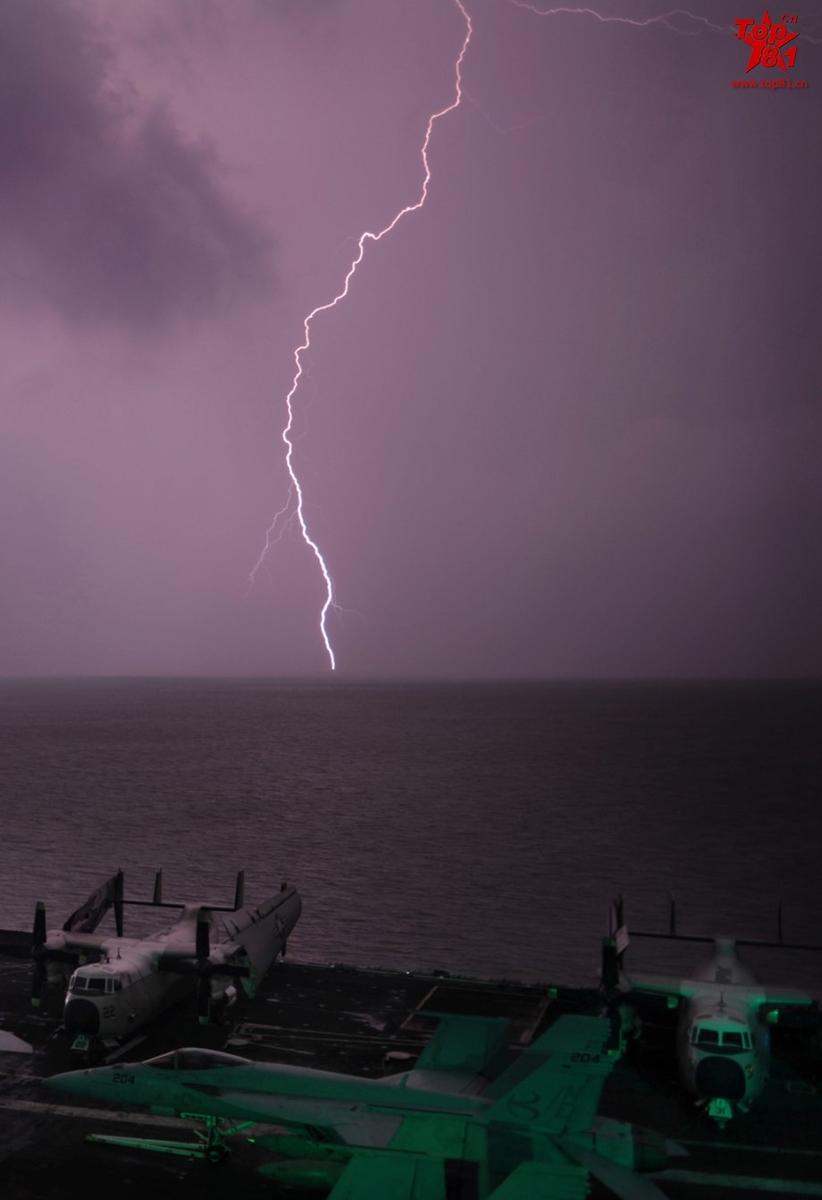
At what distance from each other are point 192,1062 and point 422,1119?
6.04 m

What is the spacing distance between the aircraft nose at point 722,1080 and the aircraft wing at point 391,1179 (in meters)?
8.53

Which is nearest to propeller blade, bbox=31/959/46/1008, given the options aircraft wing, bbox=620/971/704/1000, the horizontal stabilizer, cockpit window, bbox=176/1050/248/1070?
the horizontal stabilizer

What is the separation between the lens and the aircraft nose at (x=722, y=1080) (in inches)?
1032

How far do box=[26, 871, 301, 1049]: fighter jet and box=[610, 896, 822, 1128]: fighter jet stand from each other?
13.4m

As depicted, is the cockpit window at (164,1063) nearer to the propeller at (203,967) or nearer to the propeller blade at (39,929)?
the propeller at (203,967)

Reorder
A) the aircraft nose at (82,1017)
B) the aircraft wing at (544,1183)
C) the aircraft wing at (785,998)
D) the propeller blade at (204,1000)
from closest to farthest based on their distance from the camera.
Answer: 1. the aircraft wing at (544,1183)
2. the aircraft nose at (82,1017)
3. the aircraft wing at (785,998)
4. the propeller blade at (204,1000)

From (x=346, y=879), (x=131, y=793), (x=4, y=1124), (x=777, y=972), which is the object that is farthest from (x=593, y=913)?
(x=131, y=793)

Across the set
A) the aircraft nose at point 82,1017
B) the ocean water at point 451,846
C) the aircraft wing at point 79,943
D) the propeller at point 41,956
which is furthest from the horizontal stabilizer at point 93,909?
the ocean water at point 451,846

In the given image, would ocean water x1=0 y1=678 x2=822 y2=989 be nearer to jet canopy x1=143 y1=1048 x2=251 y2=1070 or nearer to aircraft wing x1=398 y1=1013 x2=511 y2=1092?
aircraft wing x1=398 y1=1013 x2=511 y2=1092

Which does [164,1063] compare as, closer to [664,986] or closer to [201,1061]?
[201,1061]

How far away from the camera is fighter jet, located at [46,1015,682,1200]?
70.7ft

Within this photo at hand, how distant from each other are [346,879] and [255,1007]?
125 ft

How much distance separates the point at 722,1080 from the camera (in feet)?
86.0

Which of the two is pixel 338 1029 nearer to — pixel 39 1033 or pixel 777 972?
pixel 39 1033
